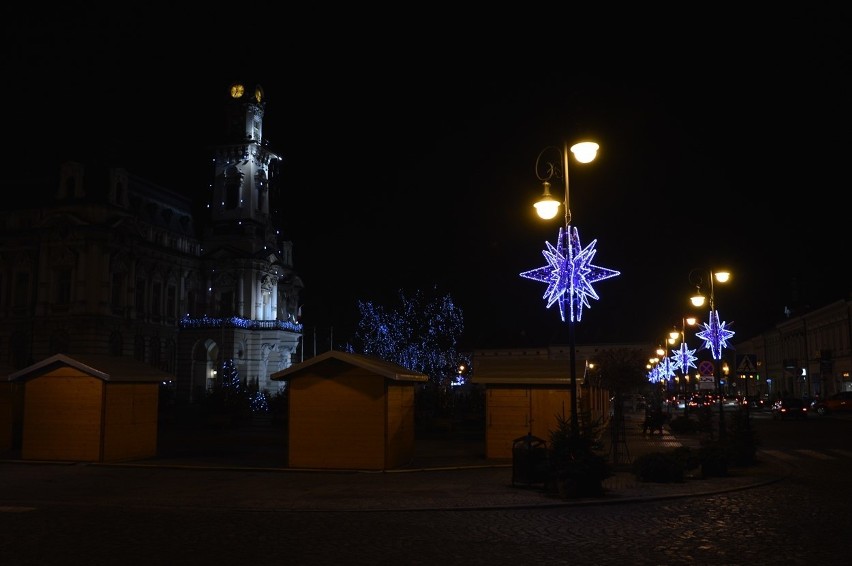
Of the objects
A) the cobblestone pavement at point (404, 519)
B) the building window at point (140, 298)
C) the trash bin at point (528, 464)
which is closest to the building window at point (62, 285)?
the building window at point (140, 298)

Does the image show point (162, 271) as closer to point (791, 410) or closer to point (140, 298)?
point (140, 298)

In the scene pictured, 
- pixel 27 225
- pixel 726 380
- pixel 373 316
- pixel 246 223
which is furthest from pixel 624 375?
pixel 726 380

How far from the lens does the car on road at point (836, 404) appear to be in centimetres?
5069

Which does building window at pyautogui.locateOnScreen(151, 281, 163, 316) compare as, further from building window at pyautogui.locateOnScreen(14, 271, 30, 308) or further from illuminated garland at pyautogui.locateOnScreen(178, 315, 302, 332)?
building window at pyautogui.locateOnScreen(14, 271, 30, 308)

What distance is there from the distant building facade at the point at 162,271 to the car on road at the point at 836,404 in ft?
129

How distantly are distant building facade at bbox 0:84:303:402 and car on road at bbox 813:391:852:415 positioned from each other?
39.3 m

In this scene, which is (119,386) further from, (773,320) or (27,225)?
(773,320)

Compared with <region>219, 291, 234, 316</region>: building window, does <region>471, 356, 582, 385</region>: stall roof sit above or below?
below

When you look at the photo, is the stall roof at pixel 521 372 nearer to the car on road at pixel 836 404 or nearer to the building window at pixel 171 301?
the car on road at pixel 836 404

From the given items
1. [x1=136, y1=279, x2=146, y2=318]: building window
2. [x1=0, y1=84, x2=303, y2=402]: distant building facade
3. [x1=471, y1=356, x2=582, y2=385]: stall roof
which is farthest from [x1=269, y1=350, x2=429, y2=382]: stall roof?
[x1=136, y1=279, x2=146, y2=318]: building window

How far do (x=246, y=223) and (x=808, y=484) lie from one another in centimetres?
6172

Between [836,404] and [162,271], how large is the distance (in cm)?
5174

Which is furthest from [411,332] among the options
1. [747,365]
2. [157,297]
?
[747,365]

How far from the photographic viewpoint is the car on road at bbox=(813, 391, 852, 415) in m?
50.7
